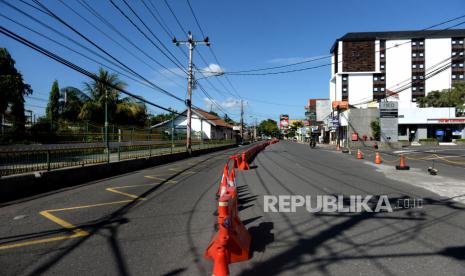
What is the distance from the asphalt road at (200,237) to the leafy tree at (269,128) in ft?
603

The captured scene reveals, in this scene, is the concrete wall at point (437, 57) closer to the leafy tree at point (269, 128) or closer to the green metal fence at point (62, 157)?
the green metal fence at point (62, 157)

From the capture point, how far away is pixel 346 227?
6.47 m

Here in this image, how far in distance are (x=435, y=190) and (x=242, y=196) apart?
230 inches

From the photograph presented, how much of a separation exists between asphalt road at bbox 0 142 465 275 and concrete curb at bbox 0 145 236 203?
2.82 ft

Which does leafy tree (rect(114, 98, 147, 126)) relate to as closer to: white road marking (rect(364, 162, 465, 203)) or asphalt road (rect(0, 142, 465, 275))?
asphalt road (rect(0, 142, 465, 275))

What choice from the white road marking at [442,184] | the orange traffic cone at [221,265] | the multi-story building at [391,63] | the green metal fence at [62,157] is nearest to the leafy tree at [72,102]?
the green metal fence at [62,157]

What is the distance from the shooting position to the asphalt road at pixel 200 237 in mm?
4562

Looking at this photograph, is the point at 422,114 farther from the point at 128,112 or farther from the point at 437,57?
the point at 128,112

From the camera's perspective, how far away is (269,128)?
632 feet

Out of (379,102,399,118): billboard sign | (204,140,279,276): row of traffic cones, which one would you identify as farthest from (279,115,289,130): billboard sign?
(204,140,279,276): row of traffic cones

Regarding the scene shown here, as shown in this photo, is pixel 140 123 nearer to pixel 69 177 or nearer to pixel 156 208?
pixel 69 177

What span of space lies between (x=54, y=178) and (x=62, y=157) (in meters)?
1.15

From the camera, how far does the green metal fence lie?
1044 centimetres

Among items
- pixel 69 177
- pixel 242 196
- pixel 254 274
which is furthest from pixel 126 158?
pixel 254 274
